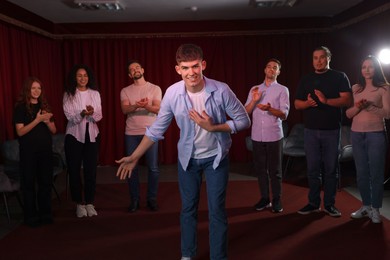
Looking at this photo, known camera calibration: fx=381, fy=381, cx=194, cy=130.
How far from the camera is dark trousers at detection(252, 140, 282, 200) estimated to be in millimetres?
3807

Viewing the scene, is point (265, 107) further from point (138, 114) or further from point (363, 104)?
point (138, 114)

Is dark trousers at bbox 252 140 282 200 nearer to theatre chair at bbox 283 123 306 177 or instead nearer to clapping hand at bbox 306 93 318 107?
clapping hand at bbox 306 93 318 107

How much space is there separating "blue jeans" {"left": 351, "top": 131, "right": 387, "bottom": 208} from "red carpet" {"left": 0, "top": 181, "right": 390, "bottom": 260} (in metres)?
0.26

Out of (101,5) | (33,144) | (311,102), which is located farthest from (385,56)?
(33,144)

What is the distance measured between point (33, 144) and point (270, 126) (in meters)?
2.25

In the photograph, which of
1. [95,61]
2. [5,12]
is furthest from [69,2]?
[95,61]

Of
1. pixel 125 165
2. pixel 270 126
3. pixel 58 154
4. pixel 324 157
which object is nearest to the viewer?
pixel 125 165

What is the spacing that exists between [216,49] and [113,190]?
3.19 m

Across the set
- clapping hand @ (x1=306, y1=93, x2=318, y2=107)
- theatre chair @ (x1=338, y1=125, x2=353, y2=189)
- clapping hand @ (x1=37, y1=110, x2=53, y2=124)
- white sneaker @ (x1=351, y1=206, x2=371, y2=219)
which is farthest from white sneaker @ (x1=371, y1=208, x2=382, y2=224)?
clapping hand @ (x1=37, y1=110, x2=53, y2=124)

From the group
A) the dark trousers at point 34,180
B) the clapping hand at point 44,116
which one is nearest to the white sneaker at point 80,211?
the dark trousers at point 34,180

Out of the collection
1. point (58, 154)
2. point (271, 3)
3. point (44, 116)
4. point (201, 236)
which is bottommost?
point (201, 236)

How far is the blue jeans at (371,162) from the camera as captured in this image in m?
3.38

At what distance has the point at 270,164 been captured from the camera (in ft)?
12.6

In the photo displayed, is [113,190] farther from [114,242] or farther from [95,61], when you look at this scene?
[95,61]
